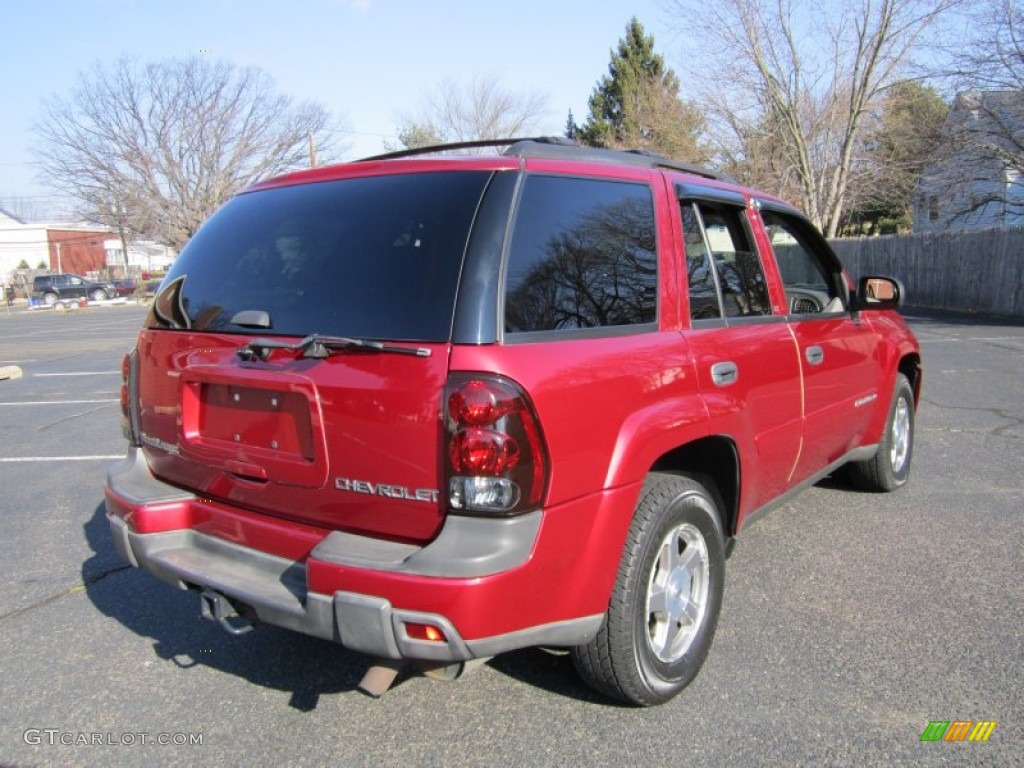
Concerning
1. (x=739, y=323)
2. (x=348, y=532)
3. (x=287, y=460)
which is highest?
(x=739, y=323)

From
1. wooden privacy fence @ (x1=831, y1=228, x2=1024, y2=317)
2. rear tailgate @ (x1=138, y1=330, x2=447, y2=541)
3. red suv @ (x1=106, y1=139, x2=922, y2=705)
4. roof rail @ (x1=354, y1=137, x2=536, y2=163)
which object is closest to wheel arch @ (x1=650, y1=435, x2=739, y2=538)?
red suv @ (x1=106, y1=139, x2=922, y2=705)

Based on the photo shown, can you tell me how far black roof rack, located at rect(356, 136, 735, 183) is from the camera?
2658mm

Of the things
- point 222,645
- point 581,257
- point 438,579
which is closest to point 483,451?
point 438,579

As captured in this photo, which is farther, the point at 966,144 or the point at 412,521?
the point at 966,144

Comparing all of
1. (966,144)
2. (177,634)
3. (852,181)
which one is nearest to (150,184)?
(852,181)

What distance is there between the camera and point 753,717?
105 inches

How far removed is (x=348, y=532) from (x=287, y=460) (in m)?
0.31

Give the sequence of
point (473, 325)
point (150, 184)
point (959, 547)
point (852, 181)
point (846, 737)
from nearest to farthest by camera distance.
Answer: point (473, 325) < point (846, 737) < point (959, 547) < point (852, 181) < point (150, 184)

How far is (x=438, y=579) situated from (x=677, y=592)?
1.08 meters

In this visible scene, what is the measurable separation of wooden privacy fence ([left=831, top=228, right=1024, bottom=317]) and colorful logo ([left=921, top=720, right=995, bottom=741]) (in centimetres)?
1758

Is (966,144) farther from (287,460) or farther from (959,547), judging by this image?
(287,460)

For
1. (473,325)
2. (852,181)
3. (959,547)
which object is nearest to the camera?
(473,325)

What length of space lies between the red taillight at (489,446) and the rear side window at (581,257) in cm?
23

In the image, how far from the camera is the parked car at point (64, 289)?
45.2 metres
